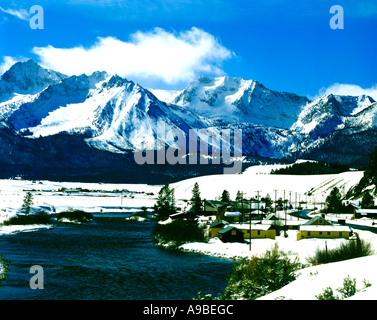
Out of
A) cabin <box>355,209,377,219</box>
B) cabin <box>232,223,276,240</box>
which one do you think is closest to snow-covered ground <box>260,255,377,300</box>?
cabin <box>232,223,276,240</box>

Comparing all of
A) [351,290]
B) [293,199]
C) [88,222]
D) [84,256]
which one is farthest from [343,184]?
[351,290]

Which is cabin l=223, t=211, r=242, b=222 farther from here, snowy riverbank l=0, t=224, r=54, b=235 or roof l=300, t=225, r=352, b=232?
snowy riverbank l=0, t=224, r=54, b=235

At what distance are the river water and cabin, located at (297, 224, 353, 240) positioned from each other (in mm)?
20642

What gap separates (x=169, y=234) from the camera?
74.8 meters

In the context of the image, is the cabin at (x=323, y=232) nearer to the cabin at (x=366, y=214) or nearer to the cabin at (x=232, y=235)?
the cabin at (x=232, y=235)

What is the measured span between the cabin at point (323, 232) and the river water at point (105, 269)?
67.7 ft

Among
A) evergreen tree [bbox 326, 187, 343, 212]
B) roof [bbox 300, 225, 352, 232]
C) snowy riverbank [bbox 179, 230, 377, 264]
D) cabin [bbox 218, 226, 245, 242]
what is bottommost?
snowy riverbank [bbox 179, 230, 377, 264]

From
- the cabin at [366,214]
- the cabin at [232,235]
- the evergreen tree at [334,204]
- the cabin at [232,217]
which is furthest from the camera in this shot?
the evergreen tree at [334,204]

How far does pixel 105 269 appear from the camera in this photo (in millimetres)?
47500

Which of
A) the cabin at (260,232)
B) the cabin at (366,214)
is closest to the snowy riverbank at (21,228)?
the cabin at (260,232)

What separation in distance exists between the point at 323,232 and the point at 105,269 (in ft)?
135

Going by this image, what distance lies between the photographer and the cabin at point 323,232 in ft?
234

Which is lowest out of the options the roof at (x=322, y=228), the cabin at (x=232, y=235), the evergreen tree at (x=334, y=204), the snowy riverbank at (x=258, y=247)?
the snowy riverbank at (x=258, y=247)

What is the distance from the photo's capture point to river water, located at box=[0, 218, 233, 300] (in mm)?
37156
